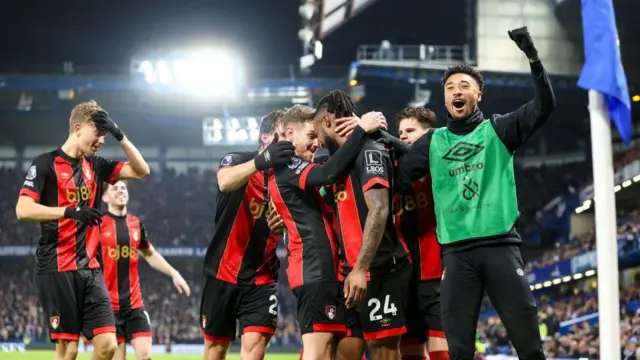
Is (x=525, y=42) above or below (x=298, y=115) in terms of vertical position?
above

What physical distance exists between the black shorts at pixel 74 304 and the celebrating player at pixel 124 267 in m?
2.81

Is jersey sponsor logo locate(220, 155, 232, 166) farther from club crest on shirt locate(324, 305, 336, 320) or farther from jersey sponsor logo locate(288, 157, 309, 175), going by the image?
club crest on shirt locate(324, 305, 336, 320)

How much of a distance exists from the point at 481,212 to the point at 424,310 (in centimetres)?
128

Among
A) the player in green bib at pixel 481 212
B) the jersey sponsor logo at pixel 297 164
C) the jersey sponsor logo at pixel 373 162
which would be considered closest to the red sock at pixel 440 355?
the player in green bib at pixel 481 212

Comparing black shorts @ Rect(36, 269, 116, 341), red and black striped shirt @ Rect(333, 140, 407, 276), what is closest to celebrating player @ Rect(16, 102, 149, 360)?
black shorts @ Rect(36, 269, 116, 341)

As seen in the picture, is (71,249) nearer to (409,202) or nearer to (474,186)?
(409,202)

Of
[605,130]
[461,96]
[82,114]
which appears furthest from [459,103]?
[82,114]

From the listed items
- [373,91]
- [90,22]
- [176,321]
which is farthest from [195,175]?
[373,91]

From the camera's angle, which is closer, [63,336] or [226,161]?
[226,161]

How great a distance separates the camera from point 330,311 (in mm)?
5805

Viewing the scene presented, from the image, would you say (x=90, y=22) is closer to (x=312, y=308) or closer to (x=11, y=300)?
(x=11, y=300)

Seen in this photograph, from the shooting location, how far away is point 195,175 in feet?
149

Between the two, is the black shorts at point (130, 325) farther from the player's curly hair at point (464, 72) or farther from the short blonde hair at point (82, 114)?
the player's curly hair at point (464, 72)

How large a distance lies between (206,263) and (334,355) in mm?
1804
